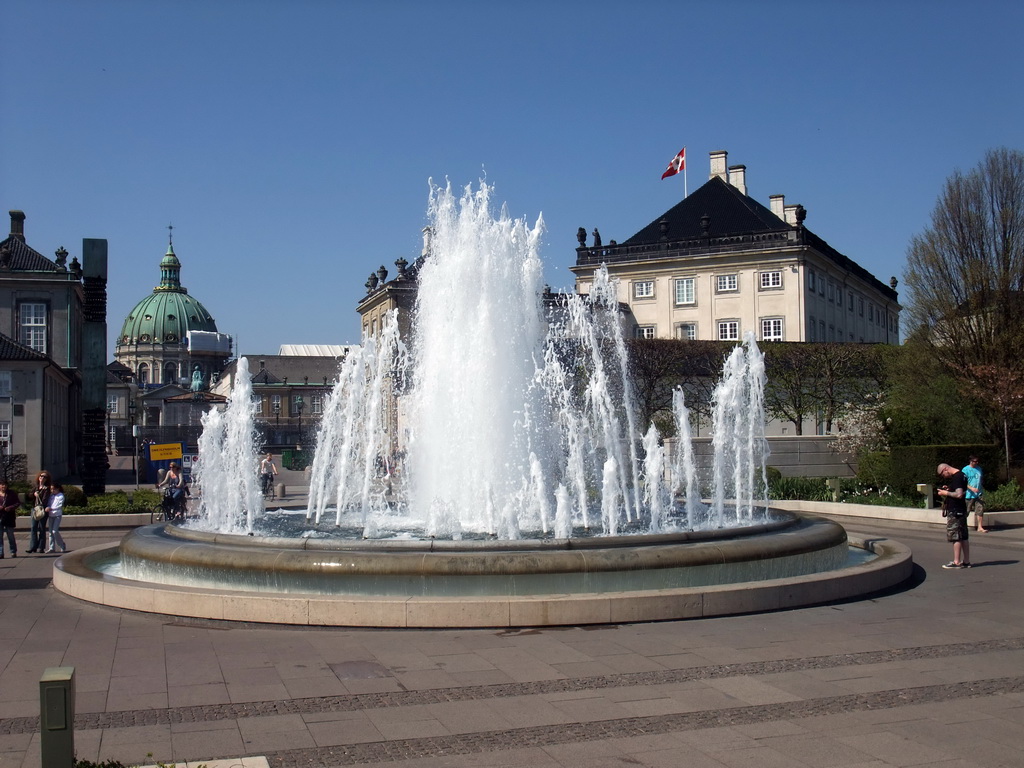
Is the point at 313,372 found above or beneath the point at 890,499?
above

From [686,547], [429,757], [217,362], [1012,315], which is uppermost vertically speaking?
[217,362]

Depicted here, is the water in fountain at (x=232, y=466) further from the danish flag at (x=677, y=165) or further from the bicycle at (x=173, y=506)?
the danish flag at (x=677, y=165)

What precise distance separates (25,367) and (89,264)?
28149 millimetres

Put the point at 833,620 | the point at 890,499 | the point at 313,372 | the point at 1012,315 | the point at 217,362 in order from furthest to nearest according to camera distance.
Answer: the point at 217,362, the point at 313,372, the point at 1012,315, the point at 890,499, the point at 833,620

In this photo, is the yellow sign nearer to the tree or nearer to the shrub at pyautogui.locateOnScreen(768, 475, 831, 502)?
the shrub at pyautogui.locateOnScreen(768, 475, 831, 502)

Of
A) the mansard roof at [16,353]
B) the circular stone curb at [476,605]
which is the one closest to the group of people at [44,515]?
the circular stone curb at [476,605]

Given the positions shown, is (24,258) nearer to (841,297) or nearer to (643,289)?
(643,289)

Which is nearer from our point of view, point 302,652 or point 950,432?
point 302,652

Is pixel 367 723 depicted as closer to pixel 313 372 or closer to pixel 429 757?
pixel 429 757

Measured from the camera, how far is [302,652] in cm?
965

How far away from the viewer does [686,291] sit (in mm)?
68188

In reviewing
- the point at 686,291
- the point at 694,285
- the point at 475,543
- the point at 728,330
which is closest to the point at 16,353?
the point at 686,291

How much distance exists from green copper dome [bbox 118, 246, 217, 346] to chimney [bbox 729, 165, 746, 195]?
468ft

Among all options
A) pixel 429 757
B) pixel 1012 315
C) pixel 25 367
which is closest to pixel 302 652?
pixel 429 757
